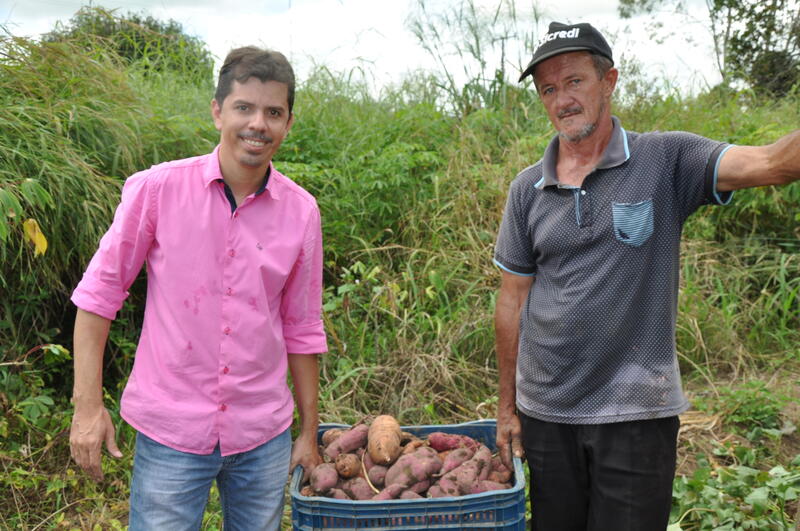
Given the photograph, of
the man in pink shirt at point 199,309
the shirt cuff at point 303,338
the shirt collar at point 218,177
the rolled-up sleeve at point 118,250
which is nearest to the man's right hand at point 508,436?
the shirt cuff at point 303,338

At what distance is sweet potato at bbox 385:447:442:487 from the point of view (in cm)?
208

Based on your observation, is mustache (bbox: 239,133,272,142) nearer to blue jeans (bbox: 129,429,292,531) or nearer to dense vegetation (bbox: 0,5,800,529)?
blue jeans (bbox: 129,429,292,531)

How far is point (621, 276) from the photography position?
6.51 feet

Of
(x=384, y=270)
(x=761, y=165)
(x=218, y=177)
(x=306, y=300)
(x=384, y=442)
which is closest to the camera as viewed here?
(x=761, y=165)

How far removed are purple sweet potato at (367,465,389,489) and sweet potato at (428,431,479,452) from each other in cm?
23

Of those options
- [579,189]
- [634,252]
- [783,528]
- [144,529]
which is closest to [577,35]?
[579,189]

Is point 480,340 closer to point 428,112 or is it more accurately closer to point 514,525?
point 514,525

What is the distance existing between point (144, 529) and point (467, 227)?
3.06 metres

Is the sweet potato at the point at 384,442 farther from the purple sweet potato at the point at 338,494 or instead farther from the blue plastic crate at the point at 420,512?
the blue plastic crate at the point at 420,512

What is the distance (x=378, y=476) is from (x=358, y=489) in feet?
0.33

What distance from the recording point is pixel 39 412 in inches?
122

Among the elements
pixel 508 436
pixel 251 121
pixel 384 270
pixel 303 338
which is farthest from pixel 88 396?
pixel 384 270

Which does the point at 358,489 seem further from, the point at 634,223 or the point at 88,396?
the point at 634,223

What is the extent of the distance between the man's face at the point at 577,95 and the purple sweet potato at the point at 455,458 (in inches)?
40.4
